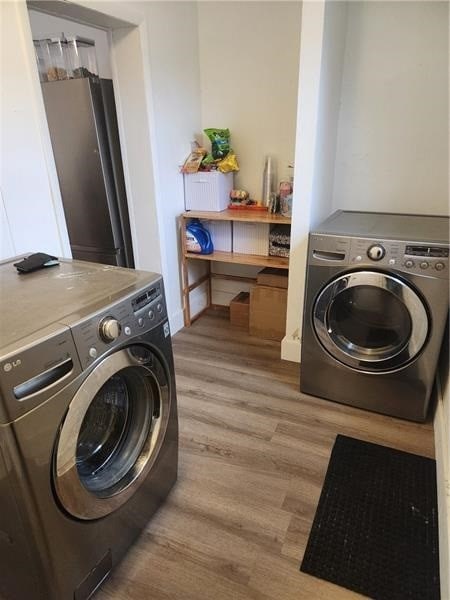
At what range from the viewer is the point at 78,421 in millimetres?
946

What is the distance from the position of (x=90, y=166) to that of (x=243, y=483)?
2.16 m

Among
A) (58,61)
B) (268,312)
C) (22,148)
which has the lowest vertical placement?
(268,312)

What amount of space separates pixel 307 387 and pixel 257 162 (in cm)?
162

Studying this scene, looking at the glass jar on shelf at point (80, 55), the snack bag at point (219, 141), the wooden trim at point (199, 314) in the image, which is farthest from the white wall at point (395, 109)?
the glass jar on shelf at point (80, 55)

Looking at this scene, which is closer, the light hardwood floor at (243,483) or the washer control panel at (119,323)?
the washer control panel at (119,323)

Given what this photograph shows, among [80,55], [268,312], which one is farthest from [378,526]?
[80,55]

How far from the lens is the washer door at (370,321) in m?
1.71

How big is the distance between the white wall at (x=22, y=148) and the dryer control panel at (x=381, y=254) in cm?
122

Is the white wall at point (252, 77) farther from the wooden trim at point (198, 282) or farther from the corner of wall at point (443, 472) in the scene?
the corner of wall at point (443, 472)

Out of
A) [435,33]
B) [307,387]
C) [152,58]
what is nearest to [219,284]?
[307,387]

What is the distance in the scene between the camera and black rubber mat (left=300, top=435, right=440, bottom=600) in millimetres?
1260

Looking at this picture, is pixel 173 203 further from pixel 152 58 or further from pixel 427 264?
pixel 427 264

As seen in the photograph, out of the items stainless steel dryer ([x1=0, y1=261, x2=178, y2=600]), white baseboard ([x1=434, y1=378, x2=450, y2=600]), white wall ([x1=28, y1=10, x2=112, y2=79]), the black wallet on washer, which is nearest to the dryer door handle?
stainless steel dryer ([x1=0, y1=261, x2=178, y2=600])

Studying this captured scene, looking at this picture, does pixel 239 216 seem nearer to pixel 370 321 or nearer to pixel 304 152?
pixel 304 152
